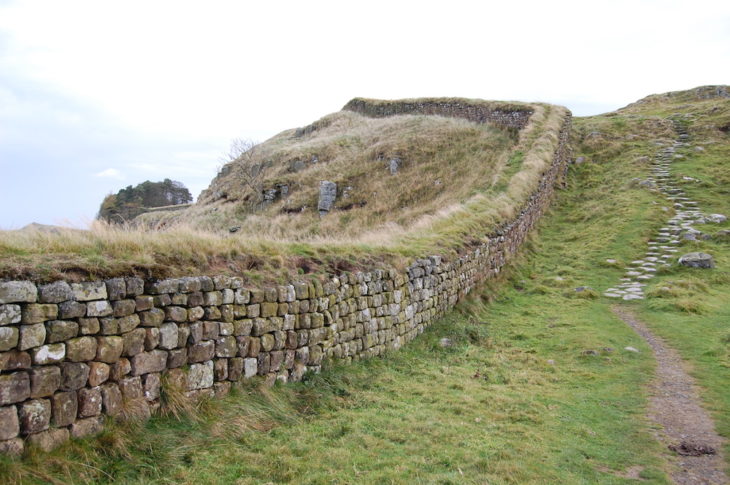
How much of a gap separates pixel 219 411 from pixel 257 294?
173 centimetres

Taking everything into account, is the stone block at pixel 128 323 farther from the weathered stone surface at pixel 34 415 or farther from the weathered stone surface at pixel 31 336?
Result: the weathered stone surface at pixel 34 415

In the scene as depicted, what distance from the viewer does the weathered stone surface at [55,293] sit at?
17.2ft

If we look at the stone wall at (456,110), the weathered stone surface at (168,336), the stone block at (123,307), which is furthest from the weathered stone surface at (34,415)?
the stone wall at (456,110)

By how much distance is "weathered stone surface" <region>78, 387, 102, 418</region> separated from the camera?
5.44m

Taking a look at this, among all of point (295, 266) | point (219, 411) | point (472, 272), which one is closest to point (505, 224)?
point (472, 272)

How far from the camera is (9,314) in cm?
501

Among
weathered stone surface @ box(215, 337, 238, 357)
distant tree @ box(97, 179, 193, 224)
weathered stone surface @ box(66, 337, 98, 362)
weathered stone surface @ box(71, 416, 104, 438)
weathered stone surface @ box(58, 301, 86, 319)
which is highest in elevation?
distant tree @ box(97, 179, 193, 224)

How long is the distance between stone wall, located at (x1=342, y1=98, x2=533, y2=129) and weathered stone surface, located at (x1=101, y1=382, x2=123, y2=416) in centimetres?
3220

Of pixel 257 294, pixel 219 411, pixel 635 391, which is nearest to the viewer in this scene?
pixel 219 411

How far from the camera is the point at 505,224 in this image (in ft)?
57.4

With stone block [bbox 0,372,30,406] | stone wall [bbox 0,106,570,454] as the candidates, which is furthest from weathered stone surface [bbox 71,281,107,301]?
stone block [bbox 0,372,30,406]

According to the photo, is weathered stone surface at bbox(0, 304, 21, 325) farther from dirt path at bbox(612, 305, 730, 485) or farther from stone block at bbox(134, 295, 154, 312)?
dirt path at bbox(612, 305, 730, 485)

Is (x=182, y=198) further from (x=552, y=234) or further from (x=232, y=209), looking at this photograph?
(x=552, y=234)

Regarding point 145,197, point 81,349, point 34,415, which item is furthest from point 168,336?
point 145,197
